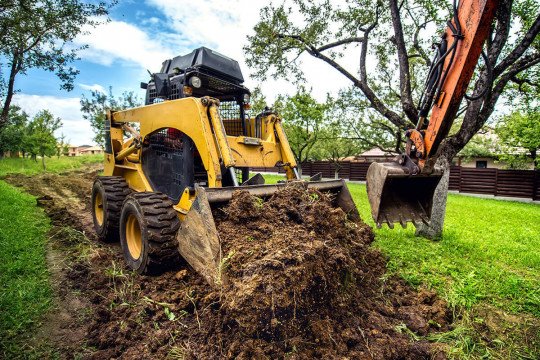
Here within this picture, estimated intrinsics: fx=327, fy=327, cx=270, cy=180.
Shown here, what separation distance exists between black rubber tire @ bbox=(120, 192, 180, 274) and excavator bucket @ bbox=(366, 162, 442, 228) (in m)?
2.23

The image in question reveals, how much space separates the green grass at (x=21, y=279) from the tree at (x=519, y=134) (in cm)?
1845

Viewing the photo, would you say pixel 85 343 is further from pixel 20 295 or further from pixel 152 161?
pixel 152 161

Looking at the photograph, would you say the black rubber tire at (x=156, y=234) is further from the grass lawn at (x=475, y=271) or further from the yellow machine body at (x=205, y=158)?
the grass lawn at (x=475, y=271)

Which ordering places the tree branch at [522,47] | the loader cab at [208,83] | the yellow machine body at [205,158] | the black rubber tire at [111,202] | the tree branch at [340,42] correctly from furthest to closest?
the tree branch at [340,42], the black rubber tire at [111,202], the tree branch at [522,47], the loader cab at [208,83], the yellow machine body at [205,158]

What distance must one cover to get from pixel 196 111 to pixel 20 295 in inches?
109

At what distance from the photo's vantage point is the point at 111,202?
507cm

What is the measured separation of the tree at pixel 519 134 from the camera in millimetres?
15881

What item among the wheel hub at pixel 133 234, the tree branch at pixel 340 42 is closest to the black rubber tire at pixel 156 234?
the wheel hub at pixel 133 234

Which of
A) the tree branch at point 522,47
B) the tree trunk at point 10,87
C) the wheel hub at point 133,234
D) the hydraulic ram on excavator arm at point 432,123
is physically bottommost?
the wheel hub at point 133,234

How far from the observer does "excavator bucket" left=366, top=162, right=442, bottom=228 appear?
3.48 metres

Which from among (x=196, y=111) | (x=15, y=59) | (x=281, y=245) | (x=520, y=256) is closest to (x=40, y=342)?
(x=281, y=245)

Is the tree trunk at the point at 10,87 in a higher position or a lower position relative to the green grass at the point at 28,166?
higher

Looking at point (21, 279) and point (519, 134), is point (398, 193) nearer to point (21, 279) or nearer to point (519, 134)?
point (21, 279)

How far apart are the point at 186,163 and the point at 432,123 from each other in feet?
9.43
